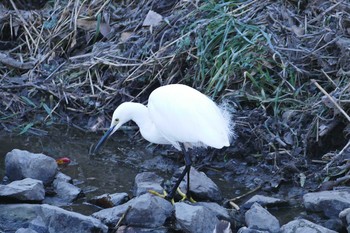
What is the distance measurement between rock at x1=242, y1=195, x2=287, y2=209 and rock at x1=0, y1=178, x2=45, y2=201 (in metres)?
1.38

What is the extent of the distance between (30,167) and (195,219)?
5.06 feet

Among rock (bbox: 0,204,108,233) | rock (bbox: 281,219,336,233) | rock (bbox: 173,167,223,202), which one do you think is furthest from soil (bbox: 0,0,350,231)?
rock (bbox: 0,204,108,233)

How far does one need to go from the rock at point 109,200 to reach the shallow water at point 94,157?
0.05 metres

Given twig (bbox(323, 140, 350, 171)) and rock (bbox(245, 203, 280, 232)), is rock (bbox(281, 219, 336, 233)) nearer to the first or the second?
rock (bbox(245, 203, 280, 232))

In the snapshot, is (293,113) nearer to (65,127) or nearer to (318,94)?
(318,94)

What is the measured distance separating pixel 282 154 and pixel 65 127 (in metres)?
2.19

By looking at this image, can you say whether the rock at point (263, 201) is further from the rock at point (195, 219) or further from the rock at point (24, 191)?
the rock at point (24, 191)

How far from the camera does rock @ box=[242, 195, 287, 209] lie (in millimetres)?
5703

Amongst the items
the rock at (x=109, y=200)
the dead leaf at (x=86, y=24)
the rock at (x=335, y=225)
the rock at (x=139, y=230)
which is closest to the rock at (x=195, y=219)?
the rock at (x=139, y=230)

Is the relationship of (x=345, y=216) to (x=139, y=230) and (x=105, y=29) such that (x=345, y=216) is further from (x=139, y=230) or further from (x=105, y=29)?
(x=105, y=29)

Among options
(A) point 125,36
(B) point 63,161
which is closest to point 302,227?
(B) point 63,161

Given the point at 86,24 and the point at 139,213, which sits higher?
the point at 139,213

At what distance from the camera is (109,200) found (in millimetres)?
5730

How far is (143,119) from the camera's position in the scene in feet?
20.6
